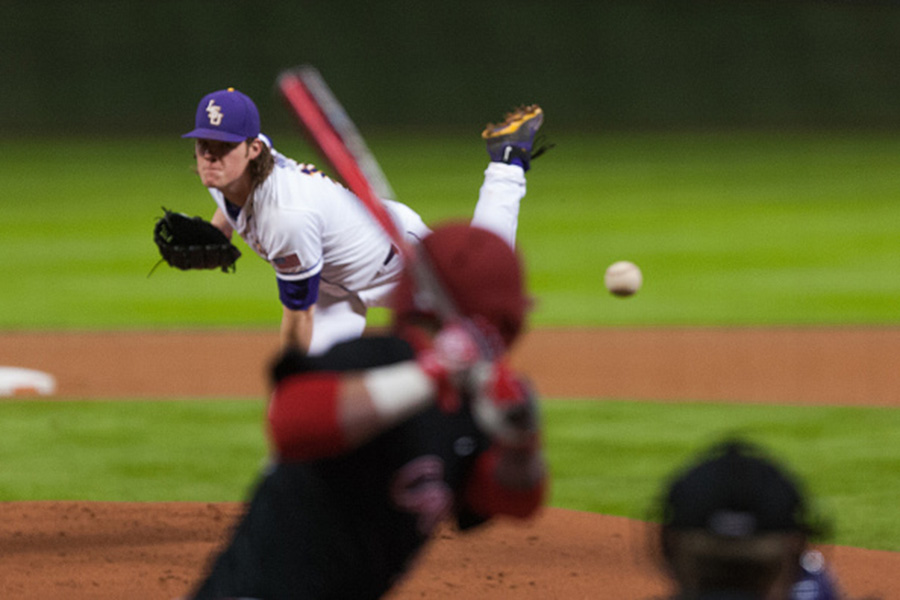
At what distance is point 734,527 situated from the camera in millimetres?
2090

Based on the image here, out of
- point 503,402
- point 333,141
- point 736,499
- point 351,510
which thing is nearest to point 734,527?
point 736,499

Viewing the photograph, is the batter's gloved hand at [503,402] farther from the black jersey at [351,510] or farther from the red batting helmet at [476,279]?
the black jersey at [351,510]

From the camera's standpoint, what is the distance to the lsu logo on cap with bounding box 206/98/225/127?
586cm

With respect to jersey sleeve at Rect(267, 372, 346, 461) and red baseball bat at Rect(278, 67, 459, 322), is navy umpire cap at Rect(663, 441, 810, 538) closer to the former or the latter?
jersey sleeve at Rect(267, 372, 346, 461)

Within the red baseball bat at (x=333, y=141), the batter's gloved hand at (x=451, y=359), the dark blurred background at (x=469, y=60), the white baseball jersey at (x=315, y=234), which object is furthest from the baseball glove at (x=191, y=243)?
the dark blurred background at (x=469, y=60)

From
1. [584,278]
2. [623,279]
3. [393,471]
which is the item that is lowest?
[393,471]

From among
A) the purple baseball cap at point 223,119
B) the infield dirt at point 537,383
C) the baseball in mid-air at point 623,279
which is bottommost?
the infield dirt at point 537,383

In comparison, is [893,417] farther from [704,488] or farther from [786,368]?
[704,488]

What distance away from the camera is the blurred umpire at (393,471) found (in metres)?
2.70

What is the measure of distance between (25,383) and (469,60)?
29.0 m

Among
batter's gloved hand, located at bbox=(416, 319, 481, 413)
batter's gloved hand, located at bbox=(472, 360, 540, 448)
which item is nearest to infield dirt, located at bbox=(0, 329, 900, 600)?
batter's gloved hand, located at bbox=(472, 360, 540, 448)

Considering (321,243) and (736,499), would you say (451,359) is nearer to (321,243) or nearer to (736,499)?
(736,499)

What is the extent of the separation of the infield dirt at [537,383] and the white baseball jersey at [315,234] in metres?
1.27

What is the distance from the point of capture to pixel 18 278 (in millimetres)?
17031
